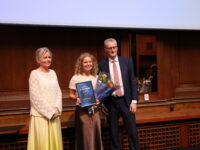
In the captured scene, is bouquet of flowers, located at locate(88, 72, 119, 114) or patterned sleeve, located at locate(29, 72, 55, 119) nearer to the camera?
patterned sleeve, located at locate(29, 72, 55, 119)

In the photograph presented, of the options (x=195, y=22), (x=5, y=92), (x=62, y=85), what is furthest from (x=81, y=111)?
(x=195, y=22)

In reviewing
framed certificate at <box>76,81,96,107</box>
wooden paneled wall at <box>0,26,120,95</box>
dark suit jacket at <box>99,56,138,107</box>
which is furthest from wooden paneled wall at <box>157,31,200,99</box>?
framed certificate at <box>76,81,96,107</box>

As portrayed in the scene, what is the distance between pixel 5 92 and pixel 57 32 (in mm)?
978

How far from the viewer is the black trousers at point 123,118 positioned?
2.68m

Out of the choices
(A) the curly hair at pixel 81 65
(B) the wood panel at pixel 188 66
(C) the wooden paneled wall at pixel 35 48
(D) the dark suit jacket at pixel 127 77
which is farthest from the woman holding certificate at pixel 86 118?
(B) the wood panel at pixel 188 66

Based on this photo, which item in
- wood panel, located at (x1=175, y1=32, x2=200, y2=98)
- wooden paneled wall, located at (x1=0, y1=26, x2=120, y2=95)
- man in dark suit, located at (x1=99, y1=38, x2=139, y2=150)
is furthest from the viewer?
wood panel, located at (x1=175, y1=32, x2=200, y2=98)

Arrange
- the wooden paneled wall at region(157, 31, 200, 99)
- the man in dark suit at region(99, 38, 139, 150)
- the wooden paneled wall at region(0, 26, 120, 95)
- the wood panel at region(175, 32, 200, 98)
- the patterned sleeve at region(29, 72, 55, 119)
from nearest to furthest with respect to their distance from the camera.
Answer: the patterned sleeve at region(29, 72, 55, 119) < the man in dark suit at region(99, 38, 139, 150) < the wooden paneled wall at region(0, 26, 120, 95) < the wooden paneled wall at region(157, 31, 200, 99) < the wood panel at region(175, 32, 200, 98)

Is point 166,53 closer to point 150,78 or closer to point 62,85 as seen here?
point 150,78

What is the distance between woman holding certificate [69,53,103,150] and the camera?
8.41ft

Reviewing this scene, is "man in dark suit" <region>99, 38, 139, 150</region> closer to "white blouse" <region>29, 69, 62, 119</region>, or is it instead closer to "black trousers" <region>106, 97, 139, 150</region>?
"black trousers" <region>106, 97, 139, 150</region>

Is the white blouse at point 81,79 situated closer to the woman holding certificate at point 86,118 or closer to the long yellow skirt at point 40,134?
the woman holding certificate at point 86,118

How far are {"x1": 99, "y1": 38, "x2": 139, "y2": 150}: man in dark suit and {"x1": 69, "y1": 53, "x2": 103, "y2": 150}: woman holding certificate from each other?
7.2 inches

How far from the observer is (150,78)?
3.82 m

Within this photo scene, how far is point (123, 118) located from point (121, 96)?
0.76 ft
